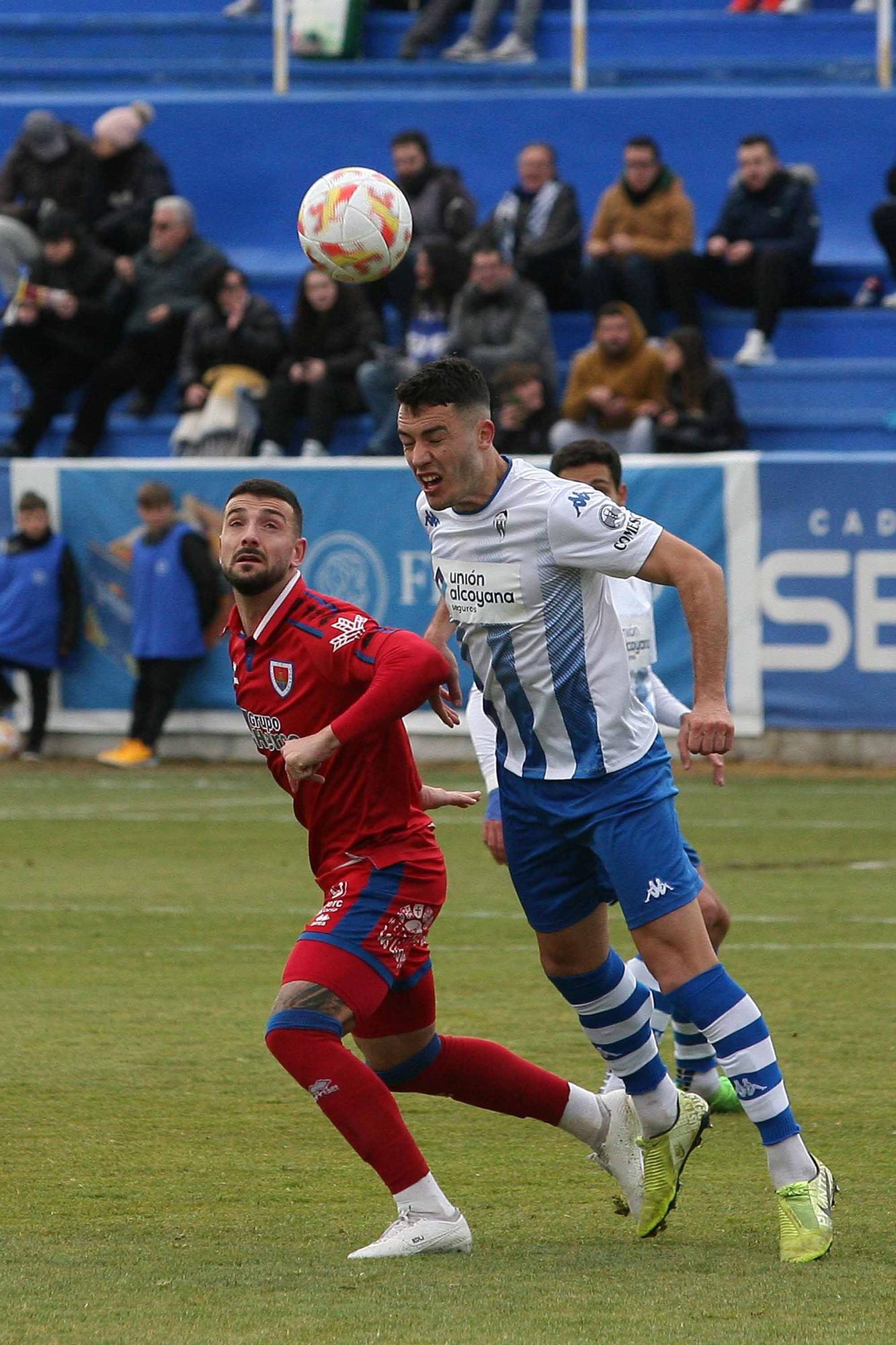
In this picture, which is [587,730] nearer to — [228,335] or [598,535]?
[598,535]

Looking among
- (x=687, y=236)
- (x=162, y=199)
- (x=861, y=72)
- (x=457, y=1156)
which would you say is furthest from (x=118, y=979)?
(x=861, y=72)

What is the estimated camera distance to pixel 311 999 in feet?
16.2


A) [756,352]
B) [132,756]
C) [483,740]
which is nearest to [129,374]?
[132,756]

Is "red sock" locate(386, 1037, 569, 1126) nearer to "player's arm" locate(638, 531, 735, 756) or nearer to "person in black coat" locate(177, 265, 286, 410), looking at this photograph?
"player's arm" locate(638, 531, 735, 756)

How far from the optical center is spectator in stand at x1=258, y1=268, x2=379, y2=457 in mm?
17031

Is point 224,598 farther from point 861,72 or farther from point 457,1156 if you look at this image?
point 457,1156

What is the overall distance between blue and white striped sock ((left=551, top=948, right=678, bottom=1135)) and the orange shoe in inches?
423

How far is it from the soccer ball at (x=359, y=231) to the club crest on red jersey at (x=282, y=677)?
2.84 m

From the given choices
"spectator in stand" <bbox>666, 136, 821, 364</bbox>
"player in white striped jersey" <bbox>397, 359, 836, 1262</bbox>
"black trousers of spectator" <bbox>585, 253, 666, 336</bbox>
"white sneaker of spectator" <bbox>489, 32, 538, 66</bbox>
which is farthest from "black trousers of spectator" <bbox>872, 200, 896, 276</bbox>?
"player in white striped jersey" <bbox>397, 359, 836, 1262</bbox>

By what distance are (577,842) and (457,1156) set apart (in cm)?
135

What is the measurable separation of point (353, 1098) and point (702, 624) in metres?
1.37

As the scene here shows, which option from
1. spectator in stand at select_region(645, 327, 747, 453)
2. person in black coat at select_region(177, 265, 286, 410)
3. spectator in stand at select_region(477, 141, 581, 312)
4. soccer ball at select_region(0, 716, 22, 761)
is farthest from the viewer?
spectator in stand at select_region(477, 141, 581, 312)

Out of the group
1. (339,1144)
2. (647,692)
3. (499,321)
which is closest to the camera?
(339,1144)

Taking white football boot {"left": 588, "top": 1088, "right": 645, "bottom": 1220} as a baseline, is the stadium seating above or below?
above
